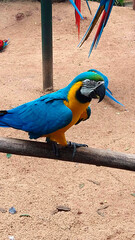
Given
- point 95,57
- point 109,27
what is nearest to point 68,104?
point 95,57

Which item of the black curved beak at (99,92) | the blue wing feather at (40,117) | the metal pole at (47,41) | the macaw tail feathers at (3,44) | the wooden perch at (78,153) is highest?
the black curved beak at (99,92)

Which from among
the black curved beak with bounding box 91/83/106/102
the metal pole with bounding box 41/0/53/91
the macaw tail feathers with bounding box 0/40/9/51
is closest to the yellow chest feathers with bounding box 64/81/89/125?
the black curved beak with bounding box 91/83/106/102

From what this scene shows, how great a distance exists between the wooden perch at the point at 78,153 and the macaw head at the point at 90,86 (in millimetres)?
297

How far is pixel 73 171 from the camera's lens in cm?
265

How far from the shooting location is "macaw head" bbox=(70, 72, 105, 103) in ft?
4.58

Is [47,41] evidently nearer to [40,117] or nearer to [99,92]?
[40,117]

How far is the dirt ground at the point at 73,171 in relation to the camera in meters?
2.07

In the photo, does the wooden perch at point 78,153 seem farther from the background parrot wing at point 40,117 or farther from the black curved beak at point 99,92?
the black curved beak at point 99,92

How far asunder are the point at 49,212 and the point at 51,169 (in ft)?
1.76

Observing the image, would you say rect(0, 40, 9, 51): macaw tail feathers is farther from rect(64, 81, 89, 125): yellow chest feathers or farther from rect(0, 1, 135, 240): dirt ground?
rect(64, 81, 89, 125): yellow chest feathers

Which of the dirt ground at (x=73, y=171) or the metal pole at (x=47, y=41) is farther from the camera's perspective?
the metal pole at (x=47, y=41)

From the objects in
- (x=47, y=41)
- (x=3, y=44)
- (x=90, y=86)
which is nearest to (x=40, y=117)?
(x=90, y=86)

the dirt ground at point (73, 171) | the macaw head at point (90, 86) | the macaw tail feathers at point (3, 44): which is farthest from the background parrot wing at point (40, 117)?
the macaw tail feathers at point (3, 44)

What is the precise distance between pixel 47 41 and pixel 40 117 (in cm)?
261
